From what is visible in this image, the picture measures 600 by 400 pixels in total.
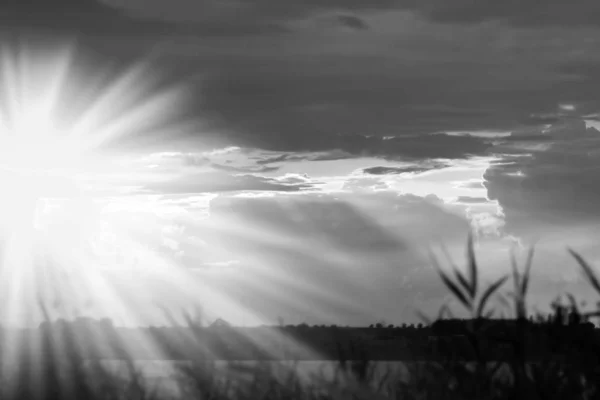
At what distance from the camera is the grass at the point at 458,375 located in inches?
508

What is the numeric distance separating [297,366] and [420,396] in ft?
6.52

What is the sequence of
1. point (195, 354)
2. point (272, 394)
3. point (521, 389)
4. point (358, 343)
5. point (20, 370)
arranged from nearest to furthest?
point (521, 389) → point (272, 394) → point (195, 354) → point (358, 343) → point (20, 370)

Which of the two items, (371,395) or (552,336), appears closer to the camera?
(552,336)

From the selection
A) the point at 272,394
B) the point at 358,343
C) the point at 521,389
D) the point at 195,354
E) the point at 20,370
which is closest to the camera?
the point at 521,389

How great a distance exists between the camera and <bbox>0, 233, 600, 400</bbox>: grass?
12.9 meters

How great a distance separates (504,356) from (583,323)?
1.10 m

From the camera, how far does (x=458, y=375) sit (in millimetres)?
14250

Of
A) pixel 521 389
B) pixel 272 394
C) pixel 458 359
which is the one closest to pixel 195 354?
pixel 272 394

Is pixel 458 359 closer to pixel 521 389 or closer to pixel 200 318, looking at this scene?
pixel 521 389

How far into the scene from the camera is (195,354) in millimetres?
15344

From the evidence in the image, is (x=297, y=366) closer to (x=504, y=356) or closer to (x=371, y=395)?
(x=371, y=395)

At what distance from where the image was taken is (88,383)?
16.0 meters

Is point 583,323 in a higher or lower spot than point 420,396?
higher

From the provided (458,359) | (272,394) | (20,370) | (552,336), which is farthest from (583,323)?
(20,370)
